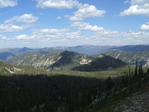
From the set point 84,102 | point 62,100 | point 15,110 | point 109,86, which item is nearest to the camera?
point 84,102

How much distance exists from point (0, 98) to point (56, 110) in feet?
274

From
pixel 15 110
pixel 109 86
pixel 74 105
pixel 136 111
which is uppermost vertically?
pixel 136 111

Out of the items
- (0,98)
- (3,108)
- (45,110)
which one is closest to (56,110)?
(45,110)

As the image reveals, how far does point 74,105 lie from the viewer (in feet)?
464

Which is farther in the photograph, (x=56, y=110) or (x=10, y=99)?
(x=10, y=99)

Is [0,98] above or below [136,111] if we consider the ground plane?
below

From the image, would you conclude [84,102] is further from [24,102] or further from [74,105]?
[24,102]

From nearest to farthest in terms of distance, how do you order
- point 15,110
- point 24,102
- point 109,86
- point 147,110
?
1. point 147,110
2. point 109,86
3. point 15,110
4. point 24,102

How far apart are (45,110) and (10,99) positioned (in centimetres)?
5995

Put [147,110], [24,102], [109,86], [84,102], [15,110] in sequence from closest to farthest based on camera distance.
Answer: [147,110], [84,102], [109,86], [15,110], [24,102]

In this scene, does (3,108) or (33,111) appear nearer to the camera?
(33,111)

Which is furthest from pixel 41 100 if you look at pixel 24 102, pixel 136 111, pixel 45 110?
pixel 136 111

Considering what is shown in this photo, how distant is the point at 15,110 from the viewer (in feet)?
560

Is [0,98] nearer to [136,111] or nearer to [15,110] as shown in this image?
[15,110]
